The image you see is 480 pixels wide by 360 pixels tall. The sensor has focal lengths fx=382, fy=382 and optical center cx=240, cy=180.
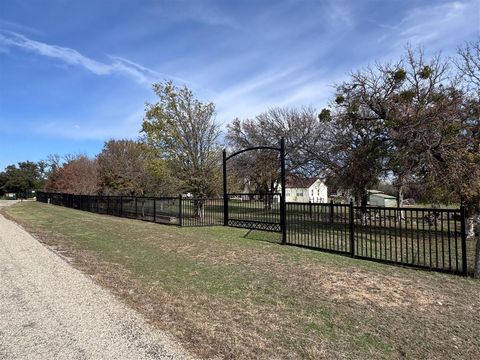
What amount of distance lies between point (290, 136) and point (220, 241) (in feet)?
64.6

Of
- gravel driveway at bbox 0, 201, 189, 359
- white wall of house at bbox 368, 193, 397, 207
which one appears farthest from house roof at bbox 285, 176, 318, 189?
gravel driveway at bbox 0, 201, 189, 359

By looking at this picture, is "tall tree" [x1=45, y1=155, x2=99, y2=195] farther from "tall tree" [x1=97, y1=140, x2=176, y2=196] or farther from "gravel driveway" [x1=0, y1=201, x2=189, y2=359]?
"gravel driveway" [x1=0, y1=201, x2=189, y2=359]


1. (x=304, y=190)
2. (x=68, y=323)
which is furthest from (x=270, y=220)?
(x=304, y=190)

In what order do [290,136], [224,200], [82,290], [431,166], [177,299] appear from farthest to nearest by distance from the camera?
1. [290,136]
2. [224,200]
3. [431,166]
4. [82,290]
5. [177,299]

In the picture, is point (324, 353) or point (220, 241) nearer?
point (324, 353)

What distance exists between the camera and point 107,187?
3791cm

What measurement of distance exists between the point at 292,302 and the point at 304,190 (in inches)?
2224

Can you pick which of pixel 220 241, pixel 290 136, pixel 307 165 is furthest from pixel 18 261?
pixel 290 136

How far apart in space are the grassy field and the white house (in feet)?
60.8

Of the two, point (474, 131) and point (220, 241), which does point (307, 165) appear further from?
point (220, 241)

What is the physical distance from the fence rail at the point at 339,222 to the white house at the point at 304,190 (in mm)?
11293

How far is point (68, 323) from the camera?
4469 mm

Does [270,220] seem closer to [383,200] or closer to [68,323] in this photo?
[68,323]

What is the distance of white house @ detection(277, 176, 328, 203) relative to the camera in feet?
108
